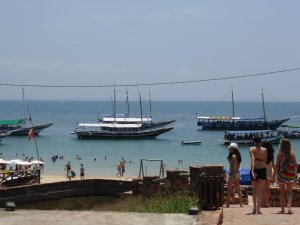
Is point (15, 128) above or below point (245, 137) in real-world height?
above

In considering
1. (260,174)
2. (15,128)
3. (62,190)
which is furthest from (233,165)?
(15,128)

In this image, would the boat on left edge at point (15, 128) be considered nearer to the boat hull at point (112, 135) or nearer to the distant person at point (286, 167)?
the boat hull at point (112, 135)

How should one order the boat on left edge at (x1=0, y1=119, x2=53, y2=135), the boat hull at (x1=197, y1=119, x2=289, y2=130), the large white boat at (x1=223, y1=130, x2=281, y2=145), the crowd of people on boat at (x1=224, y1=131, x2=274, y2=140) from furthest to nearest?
the boat hull at (x1=197, y1=119, x2=289, y2=130) < the boat on left edge at (x1=0, y1=119, x2=53, y2=135) < the crowd of people on boat at (x1=224, y1=131, x2=274, y2=140) < the large white boat at (x1=223, y1=130, x2=281, y2=145)

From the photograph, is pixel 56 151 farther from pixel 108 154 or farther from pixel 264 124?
pixel 264 124

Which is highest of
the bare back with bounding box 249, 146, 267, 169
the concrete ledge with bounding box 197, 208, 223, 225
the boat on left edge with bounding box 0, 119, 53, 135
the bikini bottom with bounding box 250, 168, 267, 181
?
the bare back with bounding box 249, 146, 267, 169

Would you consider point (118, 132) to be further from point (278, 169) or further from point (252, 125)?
point (278, 169)

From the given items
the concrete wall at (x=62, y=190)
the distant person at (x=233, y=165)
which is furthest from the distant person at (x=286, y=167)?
the concrete wall at (x=62, y=190)

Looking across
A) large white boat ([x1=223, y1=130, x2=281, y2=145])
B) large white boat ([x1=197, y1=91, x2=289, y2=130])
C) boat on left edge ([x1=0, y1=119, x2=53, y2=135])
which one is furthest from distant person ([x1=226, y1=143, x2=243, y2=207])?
large white boat ([x1=197, y1=91, x2=289, y2=130])

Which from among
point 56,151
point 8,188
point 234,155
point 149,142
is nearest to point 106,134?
point 149,142

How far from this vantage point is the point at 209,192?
10.3m

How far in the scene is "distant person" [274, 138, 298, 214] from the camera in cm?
1002

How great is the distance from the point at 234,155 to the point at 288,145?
1650 mm

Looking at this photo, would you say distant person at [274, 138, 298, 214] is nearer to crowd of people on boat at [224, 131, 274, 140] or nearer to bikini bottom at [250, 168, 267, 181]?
bikini bottom at [250, 168, 267, 181]

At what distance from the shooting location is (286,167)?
33.3 feet
